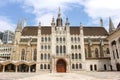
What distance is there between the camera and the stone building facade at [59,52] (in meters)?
46.4

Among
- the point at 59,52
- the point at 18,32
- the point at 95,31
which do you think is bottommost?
the point at 59,52

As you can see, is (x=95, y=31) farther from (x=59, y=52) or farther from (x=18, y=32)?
(x=18, y=32)

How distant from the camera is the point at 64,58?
45875mm

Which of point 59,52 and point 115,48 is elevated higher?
point 115,48

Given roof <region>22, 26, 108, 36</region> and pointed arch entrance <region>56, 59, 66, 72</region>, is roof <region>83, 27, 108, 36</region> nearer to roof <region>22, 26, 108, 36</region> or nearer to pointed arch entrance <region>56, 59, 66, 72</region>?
roof <region>22, 26, 108, 36</region>

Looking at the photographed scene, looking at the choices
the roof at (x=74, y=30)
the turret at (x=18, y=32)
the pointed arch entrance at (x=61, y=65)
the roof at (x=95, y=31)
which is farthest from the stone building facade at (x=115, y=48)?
the turret at (x=18, y=32)

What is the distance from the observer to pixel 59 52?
47.7 meters

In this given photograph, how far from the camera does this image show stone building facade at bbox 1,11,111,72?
46375 mm

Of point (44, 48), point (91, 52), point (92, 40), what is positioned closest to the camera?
point (44, 48)

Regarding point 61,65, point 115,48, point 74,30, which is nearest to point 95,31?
point 74,30

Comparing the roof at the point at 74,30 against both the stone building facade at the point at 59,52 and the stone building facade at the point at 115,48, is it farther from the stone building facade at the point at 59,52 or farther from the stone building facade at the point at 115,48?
the stone building facade at the point at 115,48

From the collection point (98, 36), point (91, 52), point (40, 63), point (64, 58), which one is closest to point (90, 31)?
point (98, 36)

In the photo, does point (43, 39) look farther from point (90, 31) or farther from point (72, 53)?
point (90, 31)

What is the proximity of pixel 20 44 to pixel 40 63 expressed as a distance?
13043mm
